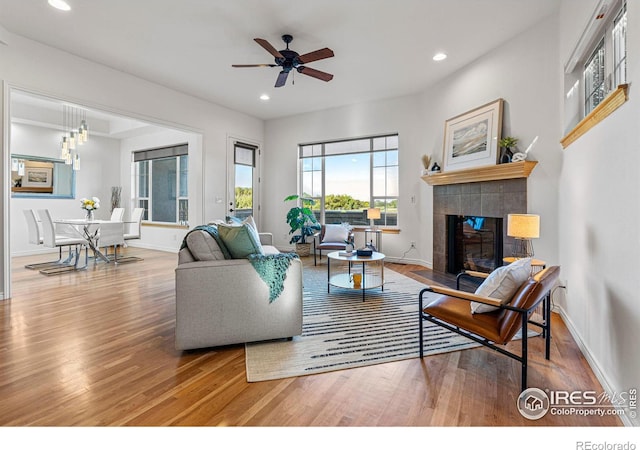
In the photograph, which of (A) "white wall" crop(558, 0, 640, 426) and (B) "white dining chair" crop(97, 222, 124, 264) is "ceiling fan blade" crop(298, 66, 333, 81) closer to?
(A) "white wall" crop(558, 0, 640, 426)

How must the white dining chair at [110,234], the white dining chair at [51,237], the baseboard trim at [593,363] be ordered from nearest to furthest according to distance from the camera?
the baseboard trim at [593,363] < the white dining chair at [51,237] < the white dining chair at [110,234]

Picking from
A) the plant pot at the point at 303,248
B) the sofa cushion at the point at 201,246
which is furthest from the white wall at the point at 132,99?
the sofa cushion at the point at 201,246

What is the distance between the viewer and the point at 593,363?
211cm

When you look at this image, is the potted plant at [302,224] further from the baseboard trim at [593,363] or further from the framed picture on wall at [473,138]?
the baseboard trim at [593,363]

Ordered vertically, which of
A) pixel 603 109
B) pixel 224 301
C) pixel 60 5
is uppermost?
pixel 60 5

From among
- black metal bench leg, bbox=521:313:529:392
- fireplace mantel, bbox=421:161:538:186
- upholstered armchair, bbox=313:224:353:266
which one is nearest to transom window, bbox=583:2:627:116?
fireplace mantel, bbox=421:161:538:186

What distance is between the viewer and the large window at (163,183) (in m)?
7.07

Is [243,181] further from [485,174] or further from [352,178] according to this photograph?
[485,174]

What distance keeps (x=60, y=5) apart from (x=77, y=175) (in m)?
5.39

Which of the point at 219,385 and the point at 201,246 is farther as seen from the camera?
the point at 201,246

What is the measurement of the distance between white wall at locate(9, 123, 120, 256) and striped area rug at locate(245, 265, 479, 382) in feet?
21.5

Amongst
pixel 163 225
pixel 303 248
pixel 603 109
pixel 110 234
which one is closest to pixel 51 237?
pixel 110 234

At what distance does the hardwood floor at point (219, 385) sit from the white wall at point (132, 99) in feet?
7.06

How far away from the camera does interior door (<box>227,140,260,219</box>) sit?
21.8 ft
